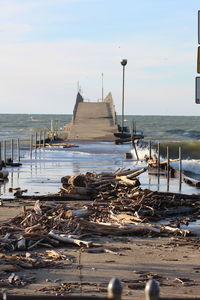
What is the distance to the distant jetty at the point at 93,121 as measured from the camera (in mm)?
60469

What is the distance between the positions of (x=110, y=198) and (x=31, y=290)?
10500 millimetres

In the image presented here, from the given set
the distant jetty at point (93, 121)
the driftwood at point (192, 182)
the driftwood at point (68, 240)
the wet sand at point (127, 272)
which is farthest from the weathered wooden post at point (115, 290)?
the distant jetty at point (93, 121)

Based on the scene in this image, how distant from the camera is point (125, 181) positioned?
20453 millimetres

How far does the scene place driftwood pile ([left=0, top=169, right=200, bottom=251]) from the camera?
11750 mm

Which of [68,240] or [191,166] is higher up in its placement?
[68,240]

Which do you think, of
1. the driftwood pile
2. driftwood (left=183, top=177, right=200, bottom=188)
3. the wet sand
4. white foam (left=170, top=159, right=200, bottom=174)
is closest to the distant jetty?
white foam (left=170, top=159, right=200, bottom=174)

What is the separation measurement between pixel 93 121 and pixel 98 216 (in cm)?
5284

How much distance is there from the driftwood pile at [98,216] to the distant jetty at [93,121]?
38283 mm

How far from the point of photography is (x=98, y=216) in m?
14.8

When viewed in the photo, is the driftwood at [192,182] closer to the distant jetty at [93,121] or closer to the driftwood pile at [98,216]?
the driftwood pile at [98,216]

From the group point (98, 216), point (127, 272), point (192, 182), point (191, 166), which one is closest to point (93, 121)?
point (191, 166)

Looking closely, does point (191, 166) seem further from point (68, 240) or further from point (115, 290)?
point (115, 290)

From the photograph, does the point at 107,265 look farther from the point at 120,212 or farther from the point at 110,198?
the point at 110,198

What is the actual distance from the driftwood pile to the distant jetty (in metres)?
38.3
